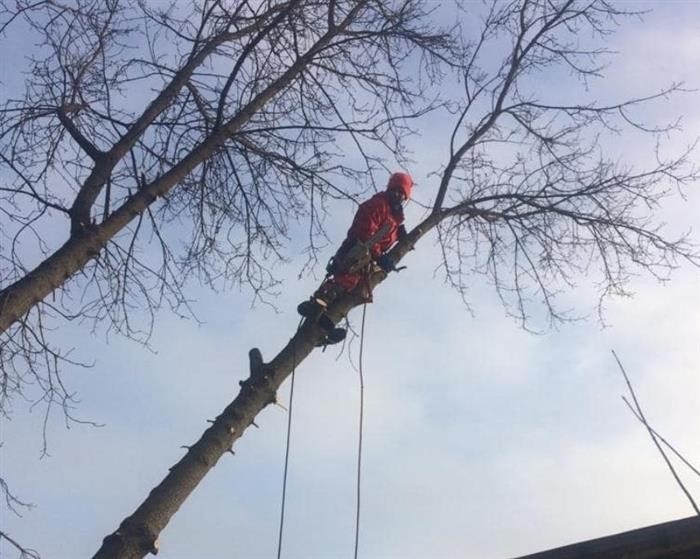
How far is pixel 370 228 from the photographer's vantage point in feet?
26.3

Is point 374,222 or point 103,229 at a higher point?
point 374,222

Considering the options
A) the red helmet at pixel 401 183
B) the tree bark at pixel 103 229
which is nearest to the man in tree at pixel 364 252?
the red helmet at pixel 401 183

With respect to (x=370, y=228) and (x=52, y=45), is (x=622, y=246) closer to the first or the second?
(x=370, y=228)

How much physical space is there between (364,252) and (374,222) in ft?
1.57

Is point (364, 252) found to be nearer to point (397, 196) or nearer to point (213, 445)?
point (397, 196)

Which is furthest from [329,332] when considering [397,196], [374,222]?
[397,196]

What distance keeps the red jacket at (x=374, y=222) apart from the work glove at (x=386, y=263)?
0.36 metres

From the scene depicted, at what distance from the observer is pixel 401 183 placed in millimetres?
8344

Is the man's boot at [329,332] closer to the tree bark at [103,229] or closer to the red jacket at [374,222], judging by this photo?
the red jacket at [374,222]

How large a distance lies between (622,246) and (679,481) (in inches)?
144

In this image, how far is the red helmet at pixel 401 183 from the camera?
27.4 feet

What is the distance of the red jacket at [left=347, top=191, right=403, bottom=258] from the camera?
801cm

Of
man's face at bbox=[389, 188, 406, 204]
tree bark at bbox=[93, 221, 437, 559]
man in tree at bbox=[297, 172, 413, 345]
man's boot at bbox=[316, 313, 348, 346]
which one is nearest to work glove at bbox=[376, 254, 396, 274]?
man in tree at bbox=[297, 172, 413, 345]

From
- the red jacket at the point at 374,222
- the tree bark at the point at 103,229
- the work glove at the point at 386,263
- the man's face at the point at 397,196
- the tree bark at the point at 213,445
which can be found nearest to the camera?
the tree bark at the point at 213,445
